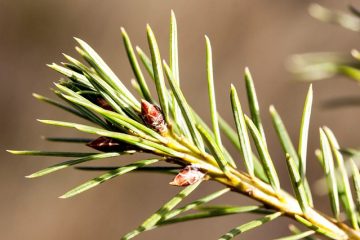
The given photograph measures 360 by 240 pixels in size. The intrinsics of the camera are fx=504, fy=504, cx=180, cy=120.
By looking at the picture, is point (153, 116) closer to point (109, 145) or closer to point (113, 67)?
point (109, 145)

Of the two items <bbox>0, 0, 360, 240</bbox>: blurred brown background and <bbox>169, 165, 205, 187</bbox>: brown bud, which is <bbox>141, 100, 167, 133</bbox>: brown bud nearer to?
<bbox>169, 165, 205, 187</bbox>: brown bud

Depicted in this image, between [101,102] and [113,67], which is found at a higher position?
[113,67]

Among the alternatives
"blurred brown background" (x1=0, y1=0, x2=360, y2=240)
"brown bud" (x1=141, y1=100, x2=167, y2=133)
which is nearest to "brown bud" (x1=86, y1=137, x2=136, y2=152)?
"brown bud" (x1=141, y1=100, x2=167, y2=133)

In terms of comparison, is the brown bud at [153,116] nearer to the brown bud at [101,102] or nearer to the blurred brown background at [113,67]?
the brown bud at [101,102]

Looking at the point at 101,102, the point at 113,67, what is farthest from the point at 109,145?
the point at 113,67

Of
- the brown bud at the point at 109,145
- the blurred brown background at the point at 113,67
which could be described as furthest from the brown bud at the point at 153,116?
the blurred brown background at the point at 113,67

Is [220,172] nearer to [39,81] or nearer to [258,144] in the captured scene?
[258,144]
